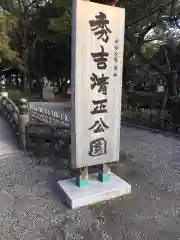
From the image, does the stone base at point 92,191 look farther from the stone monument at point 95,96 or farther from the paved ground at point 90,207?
the paved ground at point 90,207

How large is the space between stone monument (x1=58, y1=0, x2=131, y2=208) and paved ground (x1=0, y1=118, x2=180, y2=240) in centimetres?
33

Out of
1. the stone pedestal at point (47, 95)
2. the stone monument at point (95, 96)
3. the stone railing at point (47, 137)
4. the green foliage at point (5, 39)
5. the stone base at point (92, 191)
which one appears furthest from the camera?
the stone pedestal at point (47, 95)

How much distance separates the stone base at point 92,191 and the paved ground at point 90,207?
133 millimetres

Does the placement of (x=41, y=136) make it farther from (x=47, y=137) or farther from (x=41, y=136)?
(x=47, y=137)

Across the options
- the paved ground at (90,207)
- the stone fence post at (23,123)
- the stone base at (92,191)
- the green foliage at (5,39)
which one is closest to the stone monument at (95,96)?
the stone base at (92,191)

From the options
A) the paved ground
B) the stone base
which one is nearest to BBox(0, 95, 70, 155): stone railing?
the paved ground

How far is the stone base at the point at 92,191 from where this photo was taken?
4230mm

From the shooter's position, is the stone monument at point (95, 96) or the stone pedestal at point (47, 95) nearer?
the stone monument at point (95, 96)

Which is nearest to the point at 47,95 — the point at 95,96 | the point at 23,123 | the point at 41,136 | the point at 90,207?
the point at 23,123

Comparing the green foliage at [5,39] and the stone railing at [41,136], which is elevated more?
the green foliage at [5,39]

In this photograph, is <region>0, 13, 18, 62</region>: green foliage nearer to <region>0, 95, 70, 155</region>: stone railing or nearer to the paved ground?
<region>0, 95, 70, 155</region>: stone railing

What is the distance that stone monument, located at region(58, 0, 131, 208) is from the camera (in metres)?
3.92

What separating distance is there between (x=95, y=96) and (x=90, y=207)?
1915 millimetres

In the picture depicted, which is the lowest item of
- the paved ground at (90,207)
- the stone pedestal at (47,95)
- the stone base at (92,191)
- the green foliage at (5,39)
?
the paved ground at (90,207)
